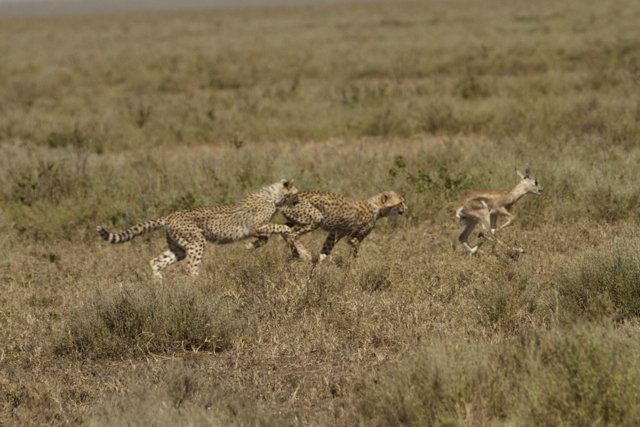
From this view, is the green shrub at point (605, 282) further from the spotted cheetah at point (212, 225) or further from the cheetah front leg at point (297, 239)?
the spotted cheetah at point (212, 225)

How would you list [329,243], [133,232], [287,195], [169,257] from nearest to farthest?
1. [133,232]
2. [169,257]
3. [287,195]
4. [329,243]

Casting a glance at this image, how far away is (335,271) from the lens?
702cm

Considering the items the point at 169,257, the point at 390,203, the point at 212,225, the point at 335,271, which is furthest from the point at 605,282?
the point at 169,257

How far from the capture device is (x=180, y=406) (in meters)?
4.39

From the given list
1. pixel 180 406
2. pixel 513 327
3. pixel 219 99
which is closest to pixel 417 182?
pixel 513 327

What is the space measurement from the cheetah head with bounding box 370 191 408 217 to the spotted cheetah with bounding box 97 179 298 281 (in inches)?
42.2

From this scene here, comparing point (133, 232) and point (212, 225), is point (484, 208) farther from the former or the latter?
point (133, 232)

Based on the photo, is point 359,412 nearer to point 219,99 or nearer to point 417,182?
point 417,182

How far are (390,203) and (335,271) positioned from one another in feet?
6.38

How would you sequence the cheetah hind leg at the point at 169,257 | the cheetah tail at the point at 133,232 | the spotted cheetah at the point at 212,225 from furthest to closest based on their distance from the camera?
the cheetah hind leg at the point at 169,257 → the spotted cheetah at the point at 212,225 → the cheetah tail at the point at 133,232

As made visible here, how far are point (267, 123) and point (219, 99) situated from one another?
4164mm

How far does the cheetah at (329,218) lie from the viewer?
8297 millimetres

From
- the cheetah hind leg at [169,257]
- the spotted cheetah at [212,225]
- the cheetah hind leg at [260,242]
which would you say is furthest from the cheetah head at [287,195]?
the cheetah hind leg at [169,257]

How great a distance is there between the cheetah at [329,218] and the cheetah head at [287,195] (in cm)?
5
